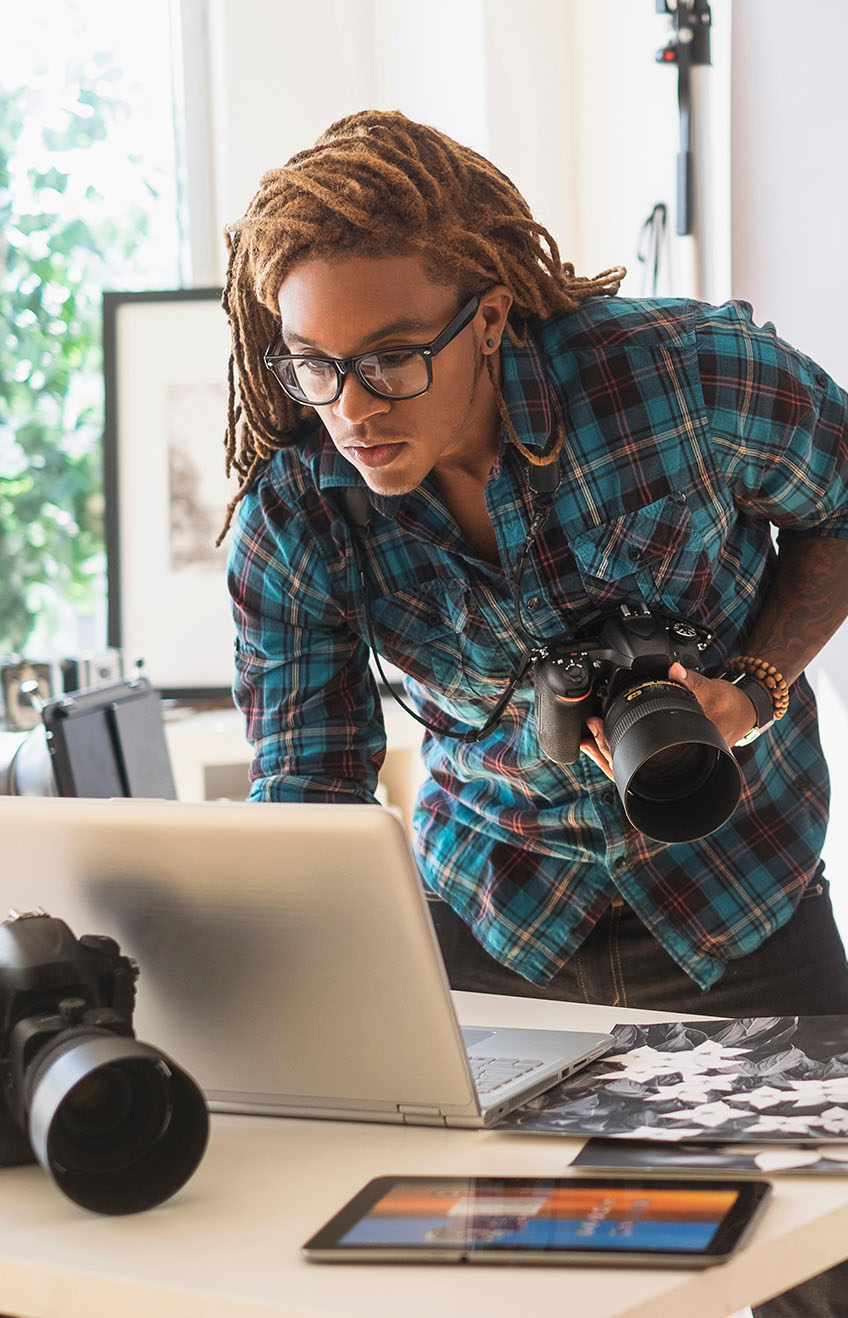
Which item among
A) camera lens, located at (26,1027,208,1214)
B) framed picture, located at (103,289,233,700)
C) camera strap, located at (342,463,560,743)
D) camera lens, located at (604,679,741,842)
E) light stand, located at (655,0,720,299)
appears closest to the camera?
camera lens, located at (26,1027,208,1214)

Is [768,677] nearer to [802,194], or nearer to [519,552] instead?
[519,552]

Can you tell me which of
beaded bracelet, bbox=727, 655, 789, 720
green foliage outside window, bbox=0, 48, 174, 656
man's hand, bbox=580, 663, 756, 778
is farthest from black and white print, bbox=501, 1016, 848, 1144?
green foliage outside window, bbox=0, 48, 174, 656

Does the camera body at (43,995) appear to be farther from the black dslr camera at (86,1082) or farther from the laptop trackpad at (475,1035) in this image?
the laptop trackpad at (475,1035)

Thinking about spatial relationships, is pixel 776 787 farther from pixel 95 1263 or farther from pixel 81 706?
pixel 81 706

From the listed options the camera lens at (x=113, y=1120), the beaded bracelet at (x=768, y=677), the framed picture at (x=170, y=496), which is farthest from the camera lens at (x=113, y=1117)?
the framed picture at (x=170, y=496)

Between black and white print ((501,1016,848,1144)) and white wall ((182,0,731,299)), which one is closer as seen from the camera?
black and white print ((501,1016,848,1144))

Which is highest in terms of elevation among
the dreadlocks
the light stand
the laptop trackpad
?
the light stand

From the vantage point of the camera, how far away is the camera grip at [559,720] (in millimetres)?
1159

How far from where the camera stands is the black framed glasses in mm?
1104

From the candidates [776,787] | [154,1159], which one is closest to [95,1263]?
[154,1159]

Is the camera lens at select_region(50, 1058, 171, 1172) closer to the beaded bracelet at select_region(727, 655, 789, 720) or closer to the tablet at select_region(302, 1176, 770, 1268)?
the tablet at select_region(302, 1176, 770, 1268)

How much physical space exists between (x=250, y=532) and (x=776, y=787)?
21.5 inches

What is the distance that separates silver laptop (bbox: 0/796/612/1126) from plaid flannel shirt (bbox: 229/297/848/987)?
1.10 ft

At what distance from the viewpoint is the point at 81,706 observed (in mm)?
2062
